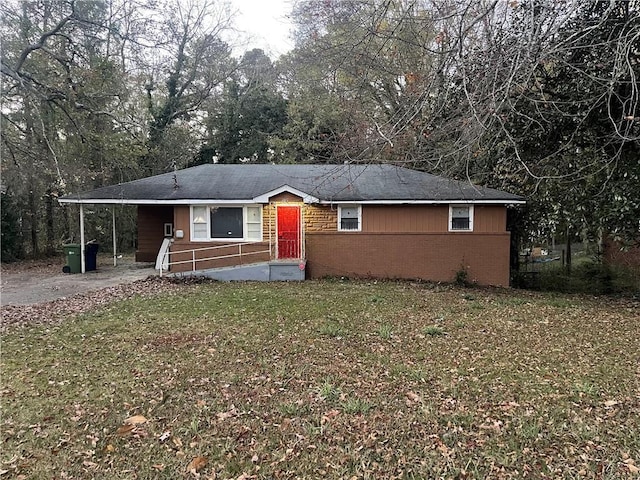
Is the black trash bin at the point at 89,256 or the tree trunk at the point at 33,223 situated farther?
the tree trunk at the point at 33,223

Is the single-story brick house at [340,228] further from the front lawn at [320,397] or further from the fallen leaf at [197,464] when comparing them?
the fallen leaf at [197,464]

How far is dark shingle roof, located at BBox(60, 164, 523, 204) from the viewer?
13648mm

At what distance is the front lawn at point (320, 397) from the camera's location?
3.25m

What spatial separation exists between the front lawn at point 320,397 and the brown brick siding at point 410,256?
19.1 feet

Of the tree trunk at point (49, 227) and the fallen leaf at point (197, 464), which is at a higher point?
the tree trunk at point (49, 227)

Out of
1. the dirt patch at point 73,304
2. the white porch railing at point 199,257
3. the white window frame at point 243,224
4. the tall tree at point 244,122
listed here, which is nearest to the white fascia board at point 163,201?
the white window frame at point 243,224

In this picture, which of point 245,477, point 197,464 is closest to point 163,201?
point 197,464

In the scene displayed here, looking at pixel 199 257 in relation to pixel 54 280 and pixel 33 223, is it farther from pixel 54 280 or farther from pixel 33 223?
pixel 33 223

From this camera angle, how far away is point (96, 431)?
3717 mm

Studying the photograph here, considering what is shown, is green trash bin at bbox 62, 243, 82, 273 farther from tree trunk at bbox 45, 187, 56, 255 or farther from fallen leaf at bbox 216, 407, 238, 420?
fallen leaf at bbox 216, 407, 238, 420

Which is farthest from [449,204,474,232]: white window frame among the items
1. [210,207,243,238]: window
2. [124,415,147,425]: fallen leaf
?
[124,415,147,425]: fallen leaf

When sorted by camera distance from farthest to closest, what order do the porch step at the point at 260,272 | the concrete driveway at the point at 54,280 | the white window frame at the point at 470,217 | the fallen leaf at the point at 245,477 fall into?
1. the white window frame at the point at 470,217
2. the porch step at the point at 260,272
3. the concrete driveway at the point at 54,280
4. the fallen leaf at the point at 245,477

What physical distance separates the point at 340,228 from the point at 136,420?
10.9 metres

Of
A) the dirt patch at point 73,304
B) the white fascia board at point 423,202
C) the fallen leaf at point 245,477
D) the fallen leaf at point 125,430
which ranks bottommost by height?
the fallen leaf at point 245,477
